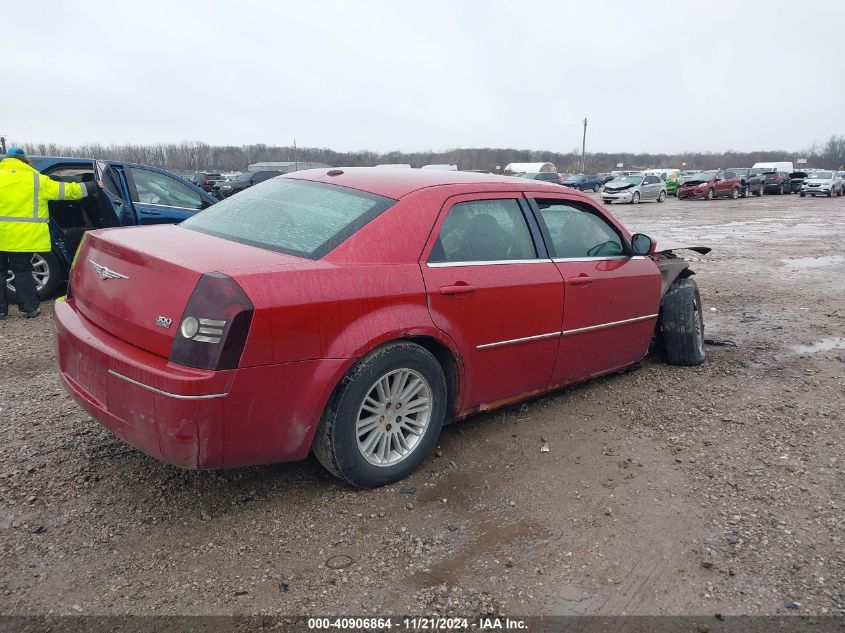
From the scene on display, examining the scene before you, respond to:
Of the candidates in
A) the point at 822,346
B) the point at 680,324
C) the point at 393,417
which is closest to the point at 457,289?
the point at 393,417

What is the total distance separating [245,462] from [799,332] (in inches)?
234

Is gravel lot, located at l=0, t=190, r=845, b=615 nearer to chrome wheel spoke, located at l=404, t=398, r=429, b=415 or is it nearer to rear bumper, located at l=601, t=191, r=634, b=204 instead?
chrome wheel spoke, located at l=404, t=398, r=429, b=415

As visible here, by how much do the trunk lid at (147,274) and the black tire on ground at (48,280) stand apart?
4631mm

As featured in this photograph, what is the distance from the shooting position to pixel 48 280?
738 cm

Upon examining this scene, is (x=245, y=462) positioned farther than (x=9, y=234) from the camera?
No

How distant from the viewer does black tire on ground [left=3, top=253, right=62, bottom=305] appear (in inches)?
287

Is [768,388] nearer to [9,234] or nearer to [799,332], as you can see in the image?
[799,332]

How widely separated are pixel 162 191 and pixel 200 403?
6.37 meters

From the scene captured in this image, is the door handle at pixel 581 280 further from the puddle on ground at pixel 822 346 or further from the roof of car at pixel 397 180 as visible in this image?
the puddle on ground at pixel 822 346

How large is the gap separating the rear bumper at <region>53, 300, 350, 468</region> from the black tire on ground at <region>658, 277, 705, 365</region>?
3312 mm

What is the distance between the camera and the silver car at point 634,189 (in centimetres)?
3203

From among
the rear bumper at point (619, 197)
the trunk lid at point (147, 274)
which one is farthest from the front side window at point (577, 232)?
the rear bumper at point (619, 197)

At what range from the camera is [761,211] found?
87.1ft

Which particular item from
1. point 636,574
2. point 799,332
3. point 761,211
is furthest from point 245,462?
point 761,211
